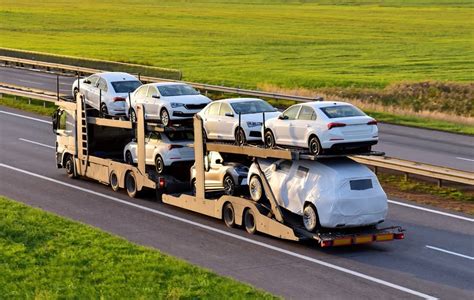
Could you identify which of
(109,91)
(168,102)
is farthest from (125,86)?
(168,102)

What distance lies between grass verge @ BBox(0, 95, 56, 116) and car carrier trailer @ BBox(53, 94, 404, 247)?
49.7ft

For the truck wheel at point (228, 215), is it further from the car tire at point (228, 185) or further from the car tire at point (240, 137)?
the car tire at point (240, 137)

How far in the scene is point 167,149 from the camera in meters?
26.9

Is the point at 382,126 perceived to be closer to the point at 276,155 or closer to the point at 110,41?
the point at 276,155

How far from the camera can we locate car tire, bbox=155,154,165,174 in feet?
88.8

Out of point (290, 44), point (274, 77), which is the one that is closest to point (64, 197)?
point (274, 77)

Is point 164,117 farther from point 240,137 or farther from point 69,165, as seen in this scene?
point 69,165

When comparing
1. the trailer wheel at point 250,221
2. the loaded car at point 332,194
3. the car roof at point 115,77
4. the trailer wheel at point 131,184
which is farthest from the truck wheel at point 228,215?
the car roof at point 115,77

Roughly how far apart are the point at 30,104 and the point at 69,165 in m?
18.3

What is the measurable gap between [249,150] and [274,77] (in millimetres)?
41984

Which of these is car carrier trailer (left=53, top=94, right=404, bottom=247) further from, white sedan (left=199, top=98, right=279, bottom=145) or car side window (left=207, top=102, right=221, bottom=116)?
car side window (left=207, top=102, right=221, bottom=116)

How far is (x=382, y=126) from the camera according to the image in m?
42.2

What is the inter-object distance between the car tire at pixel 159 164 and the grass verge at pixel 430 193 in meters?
6.30

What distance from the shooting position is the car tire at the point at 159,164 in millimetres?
27078
